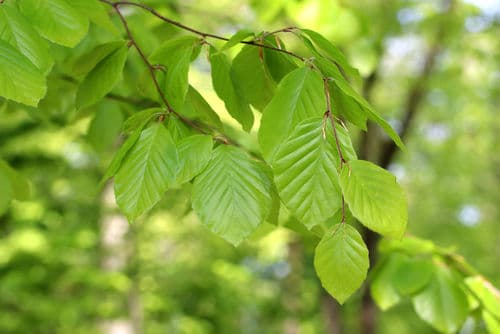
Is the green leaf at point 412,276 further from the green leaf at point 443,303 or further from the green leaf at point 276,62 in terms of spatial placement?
the green leaf at point 276,62

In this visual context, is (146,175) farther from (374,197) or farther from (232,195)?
(374,197)

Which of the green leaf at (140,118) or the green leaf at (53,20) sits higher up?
the green leaf at (53,20)

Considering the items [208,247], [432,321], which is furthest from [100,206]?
[432,321]

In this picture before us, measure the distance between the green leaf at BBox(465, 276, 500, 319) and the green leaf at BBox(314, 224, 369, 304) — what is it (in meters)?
0.81

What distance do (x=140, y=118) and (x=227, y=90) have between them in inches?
6.6

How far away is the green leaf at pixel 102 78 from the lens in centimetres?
105

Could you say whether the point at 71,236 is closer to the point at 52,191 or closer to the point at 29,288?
the point at 29,288

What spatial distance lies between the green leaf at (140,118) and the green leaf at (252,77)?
0.48 feet

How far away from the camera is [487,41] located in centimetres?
620

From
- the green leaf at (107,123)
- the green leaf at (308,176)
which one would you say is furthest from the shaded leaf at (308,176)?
the green leaf at (107,123)

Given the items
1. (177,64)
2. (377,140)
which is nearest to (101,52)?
(177,64)

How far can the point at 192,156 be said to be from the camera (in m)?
0.83

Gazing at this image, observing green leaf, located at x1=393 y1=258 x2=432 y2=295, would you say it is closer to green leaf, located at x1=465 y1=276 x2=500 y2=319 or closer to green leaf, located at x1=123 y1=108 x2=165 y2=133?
green leaf, located at x1=465 y1=276 x2=500 y2=319

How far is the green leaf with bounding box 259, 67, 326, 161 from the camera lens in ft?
Answer: 2.59
